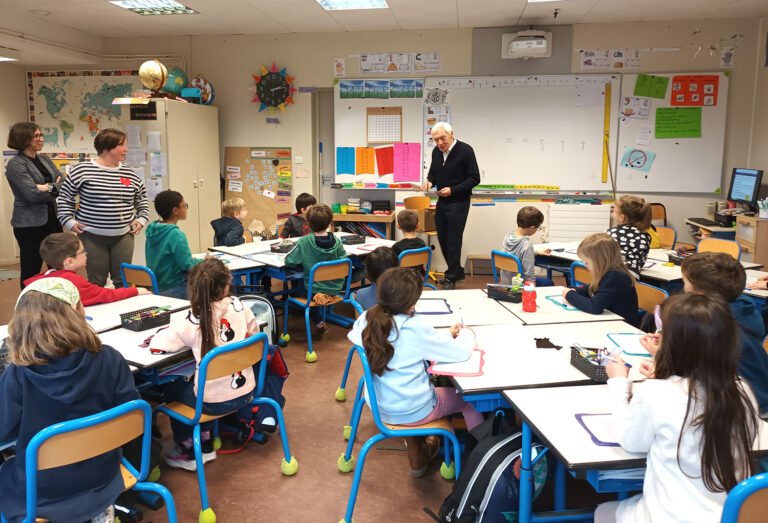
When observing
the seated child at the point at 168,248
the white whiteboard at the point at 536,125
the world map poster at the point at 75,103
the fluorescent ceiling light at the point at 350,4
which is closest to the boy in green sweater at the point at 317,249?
the seated child at the point at 168,248

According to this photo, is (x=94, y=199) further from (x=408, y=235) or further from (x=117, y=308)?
(x=408, y=235)

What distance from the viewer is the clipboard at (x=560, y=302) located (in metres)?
3.06

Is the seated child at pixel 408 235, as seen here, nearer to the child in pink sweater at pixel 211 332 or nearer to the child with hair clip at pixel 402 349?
the child in pink sweater at pixel 211 332

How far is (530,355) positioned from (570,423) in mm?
610

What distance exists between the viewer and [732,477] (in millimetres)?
1434

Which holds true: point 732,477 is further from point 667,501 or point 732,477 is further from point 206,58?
point 206,58

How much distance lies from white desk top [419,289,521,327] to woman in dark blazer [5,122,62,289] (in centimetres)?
315

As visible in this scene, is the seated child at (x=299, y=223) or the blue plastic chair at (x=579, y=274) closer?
the blue plastic chair at (x=579, y=274)

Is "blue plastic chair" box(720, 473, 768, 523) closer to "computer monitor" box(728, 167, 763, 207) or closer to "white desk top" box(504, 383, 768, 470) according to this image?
"white desk top" box(504, 383, 768, 470)

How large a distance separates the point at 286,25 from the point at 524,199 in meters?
3.34

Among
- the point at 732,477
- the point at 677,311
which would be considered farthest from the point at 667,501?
the point at 677,311

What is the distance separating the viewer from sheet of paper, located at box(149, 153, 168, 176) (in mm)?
6531

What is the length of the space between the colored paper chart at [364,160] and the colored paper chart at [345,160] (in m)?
0.05

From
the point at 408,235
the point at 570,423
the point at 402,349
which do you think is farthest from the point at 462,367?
the point at 408,235
